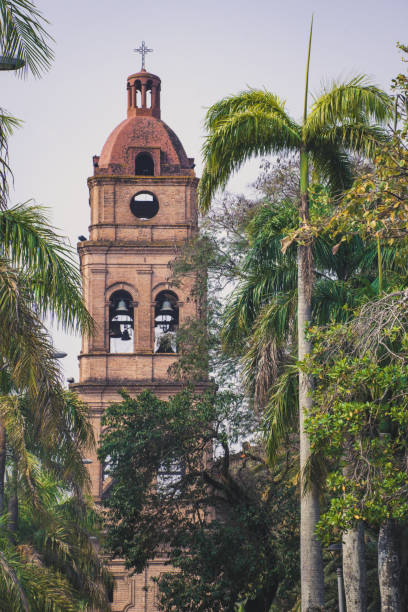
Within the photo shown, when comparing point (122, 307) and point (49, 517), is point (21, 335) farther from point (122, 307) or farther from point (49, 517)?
Answer: point (122, 307)

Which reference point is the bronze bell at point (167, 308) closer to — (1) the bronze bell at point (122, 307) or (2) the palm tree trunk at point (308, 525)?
(1) the bronze bell at point (122, 307)

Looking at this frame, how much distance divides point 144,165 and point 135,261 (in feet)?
15.9

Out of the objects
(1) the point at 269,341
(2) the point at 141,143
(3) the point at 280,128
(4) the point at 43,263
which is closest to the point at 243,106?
(3) the point at 280,128

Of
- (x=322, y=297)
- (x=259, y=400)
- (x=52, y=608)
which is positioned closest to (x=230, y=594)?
(x=259, y=400)

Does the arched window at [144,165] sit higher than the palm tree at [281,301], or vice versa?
the arched window at [144,165]

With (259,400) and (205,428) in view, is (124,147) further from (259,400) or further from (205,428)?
(259,400)

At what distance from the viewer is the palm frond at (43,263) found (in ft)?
39.1

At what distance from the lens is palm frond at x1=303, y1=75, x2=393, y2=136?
17234mm

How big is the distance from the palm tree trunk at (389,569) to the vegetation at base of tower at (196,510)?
6985 millimetres

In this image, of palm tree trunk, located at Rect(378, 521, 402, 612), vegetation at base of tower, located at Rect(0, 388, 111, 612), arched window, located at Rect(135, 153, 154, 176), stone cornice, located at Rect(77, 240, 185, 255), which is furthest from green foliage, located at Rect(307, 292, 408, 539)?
arched window, located at Rect(135, 153, 154, 176)

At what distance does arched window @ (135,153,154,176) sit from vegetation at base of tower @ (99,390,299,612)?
21.5m

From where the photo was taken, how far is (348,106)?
17.4 metres

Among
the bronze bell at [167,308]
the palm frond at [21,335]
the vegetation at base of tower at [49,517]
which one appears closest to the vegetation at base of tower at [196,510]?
the vegetation at base of tower at [49,517]

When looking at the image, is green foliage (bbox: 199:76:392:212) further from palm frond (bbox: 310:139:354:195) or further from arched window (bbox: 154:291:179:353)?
arched window (bbox: 154:291:179:353)
